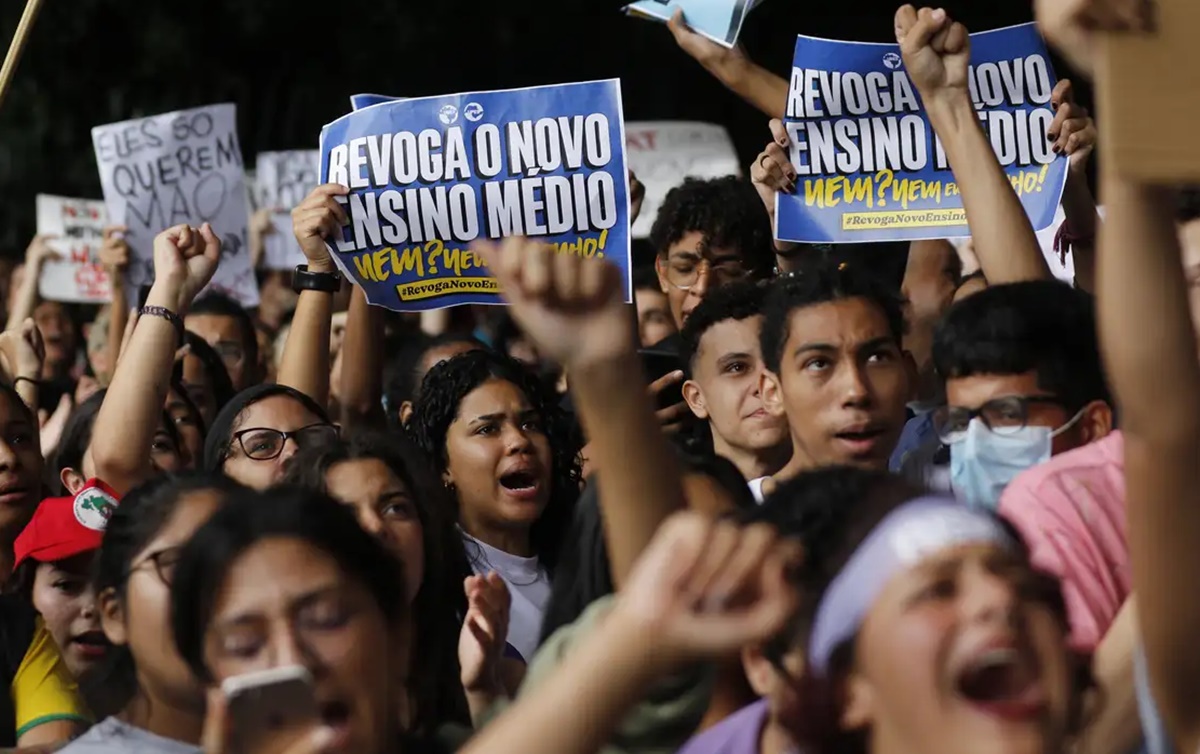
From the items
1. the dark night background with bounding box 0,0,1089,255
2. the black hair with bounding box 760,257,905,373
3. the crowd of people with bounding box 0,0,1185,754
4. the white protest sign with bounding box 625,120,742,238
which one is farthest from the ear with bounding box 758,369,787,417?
the dark night background with bounding box 0,0,1089,255

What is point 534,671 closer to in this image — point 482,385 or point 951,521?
point 951,521

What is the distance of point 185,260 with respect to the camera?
5.42m

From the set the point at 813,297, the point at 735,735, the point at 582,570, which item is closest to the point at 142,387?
the point at 813,297

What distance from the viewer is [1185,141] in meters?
2.38

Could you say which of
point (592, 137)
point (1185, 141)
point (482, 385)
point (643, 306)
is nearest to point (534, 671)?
point (1185, 141)

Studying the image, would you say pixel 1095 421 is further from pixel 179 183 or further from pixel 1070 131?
pixel 179 183

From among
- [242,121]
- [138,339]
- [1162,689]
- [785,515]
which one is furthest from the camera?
[242,121]

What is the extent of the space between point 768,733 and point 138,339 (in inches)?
105

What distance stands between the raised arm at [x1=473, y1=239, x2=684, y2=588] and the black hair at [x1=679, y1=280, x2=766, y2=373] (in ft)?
7.39

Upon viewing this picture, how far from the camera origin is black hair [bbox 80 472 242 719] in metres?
3.23

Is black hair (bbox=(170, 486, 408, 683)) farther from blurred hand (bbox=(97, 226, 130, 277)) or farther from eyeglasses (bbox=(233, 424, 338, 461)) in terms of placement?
blurred hand (bbox=(97, 226, 130, 277))

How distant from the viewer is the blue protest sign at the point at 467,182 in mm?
5480

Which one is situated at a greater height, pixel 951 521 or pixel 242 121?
pixel 242 121

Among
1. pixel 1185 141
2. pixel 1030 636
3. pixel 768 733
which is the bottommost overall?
pixel 768 733
